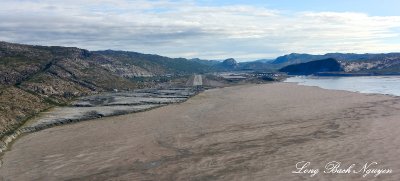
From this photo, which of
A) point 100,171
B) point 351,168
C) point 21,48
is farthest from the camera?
point 21,48

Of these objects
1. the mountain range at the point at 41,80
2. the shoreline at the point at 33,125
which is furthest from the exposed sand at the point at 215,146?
the mountain range at the point at 41,80

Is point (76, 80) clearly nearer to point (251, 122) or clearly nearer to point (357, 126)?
point (251, 122)

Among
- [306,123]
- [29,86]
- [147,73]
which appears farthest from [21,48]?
[306,123]

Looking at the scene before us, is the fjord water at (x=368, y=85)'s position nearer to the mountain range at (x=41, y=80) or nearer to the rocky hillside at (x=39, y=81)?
the mountain range at (x=41, y=80)

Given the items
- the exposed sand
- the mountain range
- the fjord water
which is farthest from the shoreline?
the fjord water

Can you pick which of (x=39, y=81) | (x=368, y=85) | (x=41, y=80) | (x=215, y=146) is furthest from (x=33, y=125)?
(x=368, y=85)

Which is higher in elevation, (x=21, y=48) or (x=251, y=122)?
(x=21, y=48)

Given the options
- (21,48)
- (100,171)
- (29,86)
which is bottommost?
(100,171)

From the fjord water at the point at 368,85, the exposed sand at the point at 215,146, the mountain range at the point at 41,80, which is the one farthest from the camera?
the fjord water at the point at 368,85
